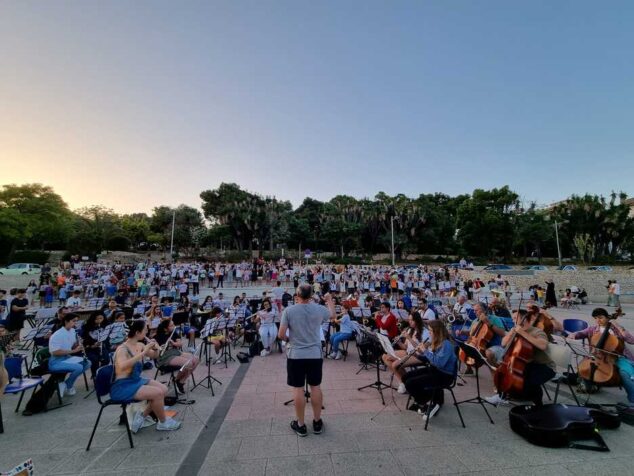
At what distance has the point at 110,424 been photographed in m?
4.61

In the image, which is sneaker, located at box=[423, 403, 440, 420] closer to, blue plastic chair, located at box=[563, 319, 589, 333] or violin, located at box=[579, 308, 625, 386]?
violin, located at box=[579, 308, 625, 386]

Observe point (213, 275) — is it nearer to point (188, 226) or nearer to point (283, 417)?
point (283, 417)

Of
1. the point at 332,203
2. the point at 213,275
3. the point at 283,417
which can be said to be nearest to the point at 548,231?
the point at 332,203

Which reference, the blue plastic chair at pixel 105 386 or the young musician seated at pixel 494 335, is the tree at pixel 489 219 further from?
the blue plastic chair at pixel 105 386

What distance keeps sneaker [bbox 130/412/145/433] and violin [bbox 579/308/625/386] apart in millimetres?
6845

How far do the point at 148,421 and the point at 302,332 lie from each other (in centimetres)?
268

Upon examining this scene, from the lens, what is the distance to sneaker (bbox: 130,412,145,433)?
4305 millimetres

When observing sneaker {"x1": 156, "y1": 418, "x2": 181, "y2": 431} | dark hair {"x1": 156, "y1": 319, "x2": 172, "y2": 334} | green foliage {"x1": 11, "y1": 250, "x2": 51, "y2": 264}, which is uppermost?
green foliage {"x1": 11, "y1": 250, "x2": 51, "y2": 264}

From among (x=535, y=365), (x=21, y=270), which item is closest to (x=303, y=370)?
(x=535, y=365)

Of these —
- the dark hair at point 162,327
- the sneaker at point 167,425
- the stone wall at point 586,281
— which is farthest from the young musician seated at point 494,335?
the stone wall at point 586,281

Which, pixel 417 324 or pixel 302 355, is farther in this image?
pixel 417 324

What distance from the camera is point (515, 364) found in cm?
481

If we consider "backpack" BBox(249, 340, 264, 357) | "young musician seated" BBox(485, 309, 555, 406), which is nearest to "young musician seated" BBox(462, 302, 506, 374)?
"young musician seated" BBox(485, 309, 555, 406)

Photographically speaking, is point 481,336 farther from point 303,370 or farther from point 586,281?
point 586,281
